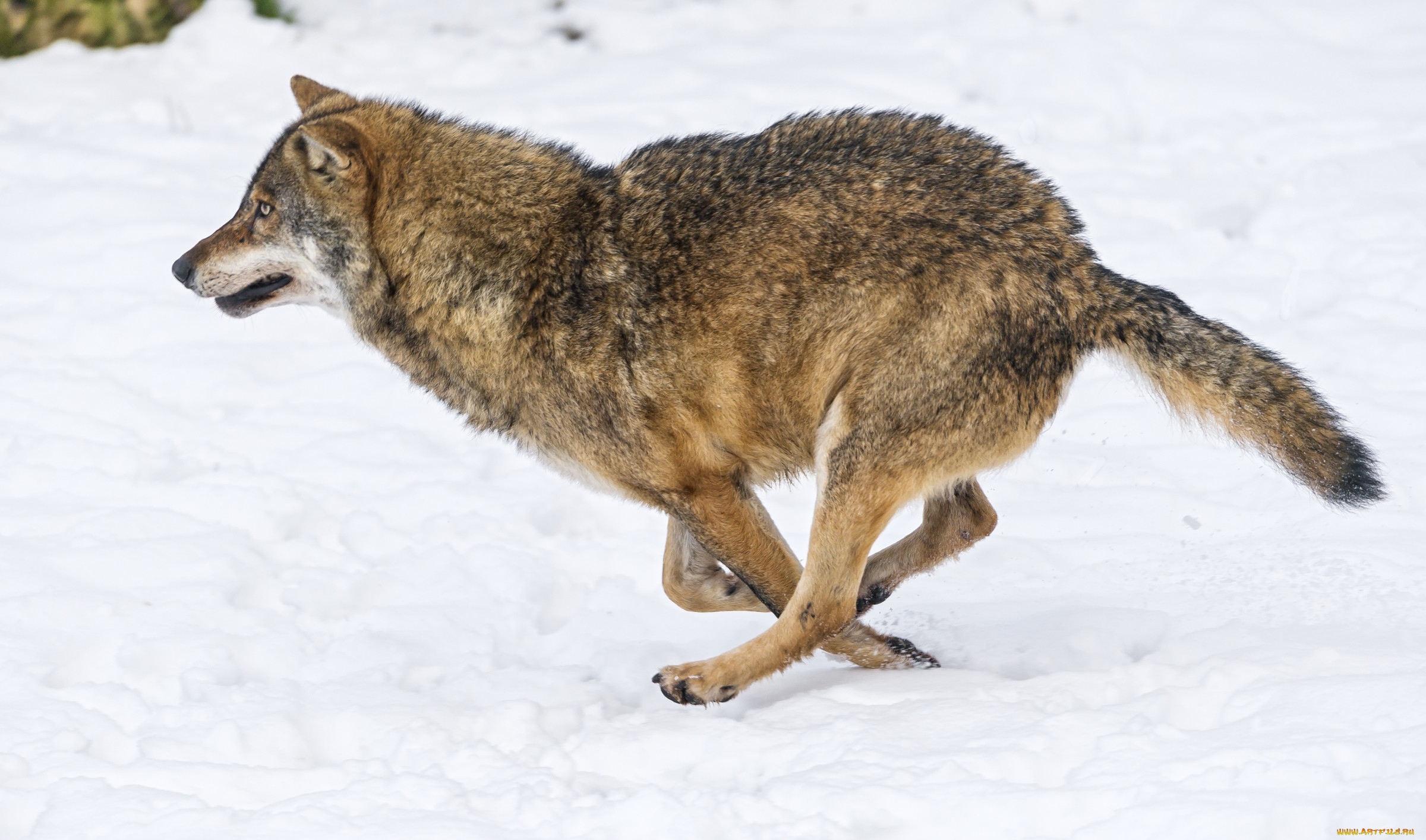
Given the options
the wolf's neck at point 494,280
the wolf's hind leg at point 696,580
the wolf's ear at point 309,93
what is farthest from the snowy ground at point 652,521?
the wolf's ear at point 309,93

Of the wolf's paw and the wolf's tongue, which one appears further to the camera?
the wolf's tongue

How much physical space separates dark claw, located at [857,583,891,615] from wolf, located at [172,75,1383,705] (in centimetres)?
1

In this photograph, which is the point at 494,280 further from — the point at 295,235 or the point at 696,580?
the point at 696,580

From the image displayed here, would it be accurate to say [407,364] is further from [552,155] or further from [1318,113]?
[1318,113]

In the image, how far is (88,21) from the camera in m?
9.88

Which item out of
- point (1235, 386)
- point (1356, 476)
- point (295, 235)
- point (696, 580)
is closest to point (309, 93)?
point (295, 235)

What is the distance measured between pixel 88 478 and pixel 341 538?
1207 millimetres

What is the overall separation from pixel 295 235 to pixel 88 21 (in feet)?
21.6

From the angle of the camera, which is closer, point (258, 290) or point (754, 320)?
point (754, 320)

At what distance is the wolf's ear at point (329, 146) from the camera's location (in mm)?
4457

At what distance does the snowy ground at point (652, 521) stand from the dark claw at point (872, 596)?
25cm

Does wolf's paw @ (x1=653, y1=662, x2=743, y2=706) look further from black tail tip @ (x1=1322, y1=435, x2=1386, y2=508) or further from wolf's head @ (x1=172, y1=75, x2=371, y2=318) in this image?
black tail tip @ (x1=1322, y1=435, x2=1386, y2=508)

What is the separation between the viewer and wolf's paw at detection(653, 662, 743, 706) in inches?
173

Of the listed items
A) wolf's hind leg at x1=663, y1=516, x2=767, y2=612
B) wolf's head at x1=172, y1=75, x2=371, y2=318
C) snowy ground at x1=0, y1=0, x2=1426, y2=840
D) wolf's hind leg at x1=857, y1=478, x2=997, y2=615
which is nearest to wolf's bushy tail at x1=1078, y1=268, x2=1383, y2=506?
snowy ground at x1=0, y1=0, x2=1426, y2=840
